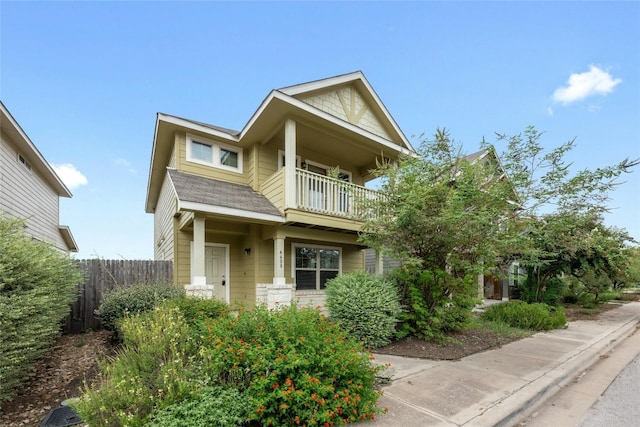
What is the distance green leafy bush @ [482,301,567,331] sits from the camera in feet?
27.7

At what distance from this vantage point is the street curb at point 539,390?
3.34 meters

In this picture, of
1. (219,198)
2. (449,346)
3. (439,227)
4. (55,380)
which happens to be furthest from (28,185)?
(449,346)

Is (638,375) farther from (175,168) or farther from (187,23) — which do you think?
(187,23)

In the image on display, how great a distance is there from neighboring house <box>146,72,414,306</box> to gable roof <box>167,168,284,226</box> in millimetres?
30

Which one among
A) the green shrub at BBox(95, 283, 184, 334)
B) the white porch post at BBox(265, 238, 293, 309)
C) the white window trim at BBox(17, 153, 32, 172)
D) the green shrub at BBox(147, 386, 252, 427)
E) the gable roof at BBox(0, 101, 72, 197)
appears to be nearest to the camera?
the green shrub at BBox(147, 386, 252, 427)

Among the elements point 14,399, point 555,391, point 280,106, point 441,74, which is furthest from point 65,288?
point 441,74

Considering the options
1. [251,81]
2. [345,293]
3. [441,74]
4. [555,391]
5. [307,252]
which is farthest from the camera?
[251,81]

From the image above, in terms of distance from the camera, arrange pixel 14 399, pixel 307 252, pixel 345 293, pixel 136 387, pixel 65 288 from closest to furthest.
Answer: pixel 136 387 < pixel 14 399 < pixel 65 288 < pixel 345 293 < pixel 307 252

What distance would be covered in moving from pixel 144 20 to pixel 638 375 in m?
13.4

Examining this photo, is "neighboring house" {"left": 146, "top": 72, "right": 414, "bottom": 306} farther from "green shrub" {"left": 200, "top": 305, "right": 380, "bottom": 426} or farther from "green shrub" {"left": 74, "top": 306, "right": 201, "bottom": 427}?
"green shrub" {"left": 200, "top": 305, "right": 380, "bottom": 426}

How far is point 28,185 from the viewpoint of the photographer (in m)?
11.2

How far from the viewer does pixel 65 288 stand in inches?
221

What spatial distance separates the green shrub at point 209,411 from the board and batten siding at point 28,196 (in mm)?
7087

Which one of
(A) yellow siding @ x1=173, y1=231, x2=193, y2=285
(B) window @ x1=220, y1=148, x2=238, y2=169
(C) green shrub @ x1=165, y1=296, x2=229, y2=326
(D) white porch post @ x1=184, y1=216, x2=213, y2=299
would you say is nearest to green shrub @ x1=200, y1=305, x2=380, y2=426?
(C) green shrub @ x1=165, y1=296, x2=229, y2=326
